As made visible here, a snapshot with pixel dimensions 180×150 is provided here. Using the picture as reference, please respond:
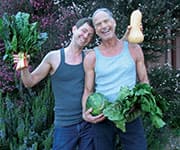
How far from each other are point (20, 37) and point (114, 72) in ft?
2.39

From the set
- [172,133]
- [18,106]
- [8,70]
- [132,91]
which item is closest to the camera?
[132,91]

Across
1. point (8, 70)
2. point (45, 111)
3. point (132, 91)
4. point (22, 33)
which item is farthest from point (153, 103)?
point (8, 70)

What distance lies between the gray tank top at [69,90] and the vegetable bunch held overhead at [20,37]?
28cm

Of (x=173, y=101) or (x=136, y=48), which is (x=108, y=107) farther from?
(x=173, y=101)

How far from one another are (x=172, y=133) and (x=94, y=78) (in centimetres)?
335

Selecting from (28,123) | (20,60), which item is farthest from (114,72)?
(28,123)

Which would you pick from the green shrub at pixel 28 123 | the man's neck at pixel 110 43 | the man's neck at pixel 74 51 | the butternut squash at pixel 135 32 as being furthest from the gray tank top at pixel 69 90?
the green shrub at pixel 28 123

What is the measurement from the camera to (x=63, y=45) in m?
5.21

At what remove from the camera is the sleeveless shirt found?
295 cm

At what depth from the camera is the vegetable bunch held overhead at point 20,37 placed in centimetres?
282

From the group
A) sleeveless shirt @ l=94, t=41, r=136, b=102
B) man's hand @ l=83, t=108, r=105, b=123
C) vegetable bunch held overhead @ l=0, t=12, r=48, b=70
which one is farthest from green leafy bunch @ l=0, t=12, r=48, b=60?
man's hand @ l=83, t=108, r=105, b=123

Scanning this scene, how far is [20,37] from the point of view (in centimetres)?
283

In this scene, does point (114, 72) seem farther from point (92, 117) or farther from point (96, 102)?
point (92, 117)

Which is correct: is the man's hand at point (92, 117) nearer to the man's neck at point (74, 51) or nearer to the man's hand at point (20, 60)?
the man's neck at point (74, 51)
